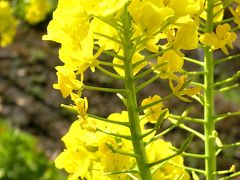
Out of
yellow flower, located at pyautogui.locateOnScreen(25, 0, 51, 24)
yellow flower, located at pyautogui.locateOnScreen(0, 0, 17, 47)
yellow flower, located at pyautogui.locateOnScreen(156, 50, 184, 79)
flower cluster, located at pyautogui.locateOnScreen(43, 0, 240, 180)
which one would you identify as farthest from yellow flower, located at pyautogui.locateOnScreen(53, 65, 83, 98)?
yellow flower, located at pyautogui.locateOnScreen(25, 0, 51, 24)

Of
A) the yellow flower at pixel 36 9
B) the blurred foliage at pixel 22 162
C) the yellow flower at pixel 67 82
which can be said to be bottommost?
the yellow flower at pixel 67 82

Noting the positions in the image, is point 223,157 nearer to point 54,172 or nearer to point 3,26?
point 54,172

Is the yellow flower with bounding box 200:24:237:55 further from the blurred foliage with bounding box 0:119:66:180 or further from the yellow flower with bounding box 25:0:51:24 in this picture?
the blurred foliage with bounding box 0:119:66:180

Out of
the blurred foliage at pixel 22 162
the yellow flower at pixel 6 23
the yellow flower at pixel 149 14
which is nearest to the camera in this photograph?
the yellow flower at pixel 149 14

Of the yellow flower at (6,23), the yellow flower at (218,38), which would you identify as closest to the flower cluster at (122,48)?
the yellow flower at (218,38)

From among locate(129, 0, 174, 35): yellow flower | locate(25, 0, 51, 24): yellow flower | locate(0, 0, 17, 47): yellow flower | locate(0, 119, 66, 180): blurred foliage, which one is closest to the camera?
locate(129, 0, 174, 35): yellow flower

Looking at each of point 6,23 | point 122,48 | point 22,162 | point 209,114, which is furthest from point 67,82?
point 22,162

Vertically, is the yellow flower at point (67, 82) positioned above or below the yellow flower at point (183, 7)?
below

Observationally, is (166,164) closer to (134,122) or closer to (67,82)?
(134,122)

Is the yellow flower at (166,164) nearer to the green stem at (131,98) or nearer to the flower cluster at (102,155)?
the flower cluster at (102,155)
